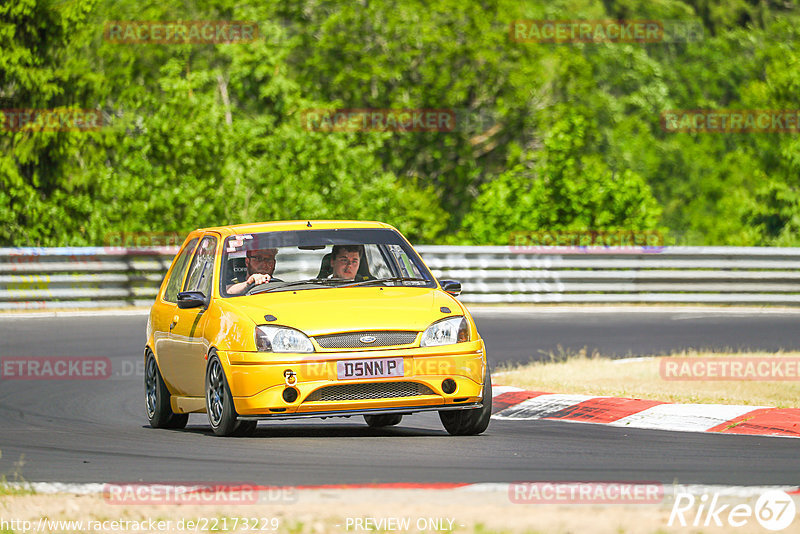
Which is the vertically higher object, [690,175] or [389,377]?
[389,377]

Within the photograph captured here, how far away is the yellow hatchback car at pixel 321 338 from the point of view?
9164mm

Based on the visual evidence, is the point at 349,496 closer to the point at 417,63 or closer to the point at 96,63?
the point at 96,63

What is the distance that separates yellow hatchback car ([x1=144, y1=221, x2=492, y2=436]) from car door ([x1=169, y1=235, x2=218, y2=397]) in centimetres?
1

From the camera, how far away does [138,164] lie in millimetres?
28000

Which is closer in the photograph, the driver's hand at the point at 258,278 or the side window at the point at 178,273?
the driver's hand at the point at 258,278

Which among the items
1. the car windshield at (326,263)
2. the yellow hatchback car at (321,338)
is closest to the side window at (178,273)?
the yellow hatchback car at (321,338)

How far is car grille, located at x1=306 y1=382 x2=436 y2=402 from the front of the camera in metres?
9.15

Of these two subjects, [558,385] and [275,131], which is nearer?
[558,385]

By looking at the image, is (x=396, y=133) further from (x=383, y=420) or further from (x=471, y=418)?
(x=471, y=418)

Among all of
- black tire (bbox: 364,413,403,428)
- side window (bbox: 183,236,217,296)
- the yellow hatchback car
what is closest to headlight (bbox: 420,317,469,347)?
the yellow hatchback car

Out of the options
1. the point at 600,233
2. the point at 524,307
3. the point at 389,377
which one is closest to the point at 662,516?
the point at 389,377

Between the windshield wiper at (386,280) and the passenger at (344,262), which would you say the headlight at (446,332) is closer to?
the windshield wiper at (386,280)

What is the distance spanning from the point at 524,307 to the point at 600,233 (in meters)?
4.57

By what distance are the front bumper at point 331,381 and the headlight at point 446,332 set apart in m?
0.05
